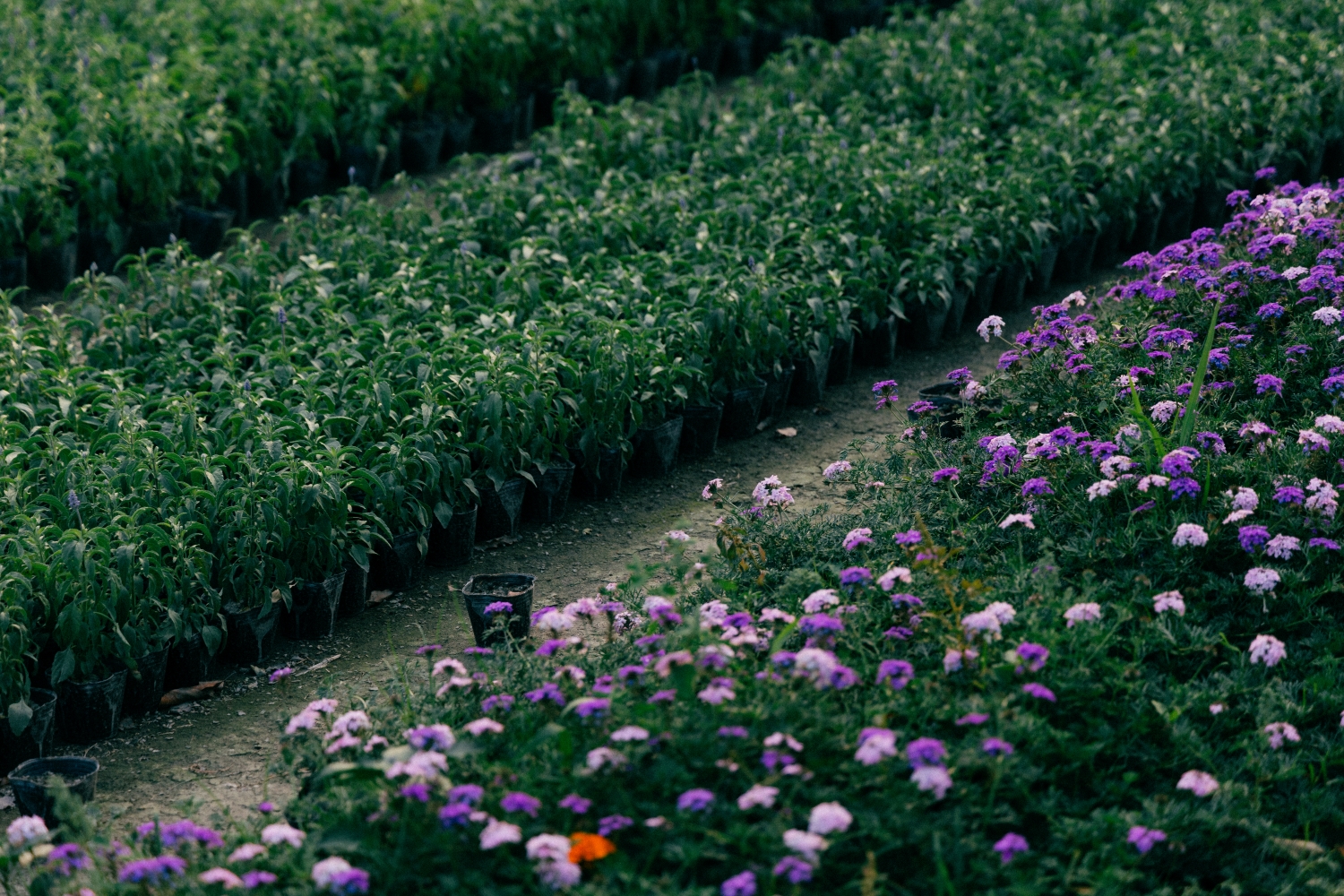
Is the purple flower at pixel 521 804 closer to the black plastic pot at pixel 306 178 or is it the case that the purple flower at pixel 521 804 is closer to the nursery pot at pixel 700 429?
the nursery pot at pixel 700 429

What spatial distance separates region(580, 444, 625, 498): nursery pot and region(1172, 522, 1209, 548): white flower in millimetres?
2461

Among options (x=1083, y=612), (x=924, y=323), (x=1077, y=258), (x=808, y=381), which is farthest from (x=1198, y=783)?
(x=1077, y=258)

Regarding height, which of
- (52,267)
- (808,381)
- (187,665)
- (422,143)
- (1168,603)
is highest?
(422,143)

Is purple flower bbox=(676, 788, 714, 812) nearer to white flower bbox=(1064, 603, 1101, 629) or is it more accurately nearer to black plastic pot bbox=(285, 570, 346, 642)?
white flower bbox=(1064, 603, 1101, 629)

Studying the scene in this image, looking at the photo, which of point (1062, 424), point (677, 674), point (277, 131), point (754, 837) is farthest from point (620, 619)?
point (277, 131)

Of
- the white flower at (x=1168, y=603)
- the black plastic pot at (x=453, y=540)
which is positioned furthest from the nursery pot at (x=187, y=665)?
the white flower at (x=1168, y=603)

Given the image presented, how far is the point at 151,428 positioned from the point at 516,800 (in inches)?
116

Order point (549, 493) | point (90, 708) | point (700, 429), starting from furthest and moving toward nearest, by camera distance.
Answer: point (700, 429) → point (549, 493) → point (90, 708)

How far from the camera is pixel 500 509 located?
5250mm

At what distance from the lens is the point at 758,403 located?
6051 mm

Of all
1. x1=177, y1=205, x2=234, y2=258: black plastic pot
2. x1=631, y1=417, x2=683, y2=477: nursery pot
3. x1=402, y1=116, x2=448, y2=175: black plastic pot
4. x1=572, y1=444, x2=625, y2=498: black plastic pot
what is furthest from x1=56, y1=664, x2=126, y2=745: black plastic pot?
x1=402, y1=116, x2=448, y2=175: black plastic pot

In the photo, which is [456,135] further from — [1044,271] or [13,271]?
[1044,271]

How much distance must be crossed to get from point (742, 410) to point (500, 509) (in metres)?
1.34

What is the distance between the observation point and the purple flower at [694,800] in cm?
277
